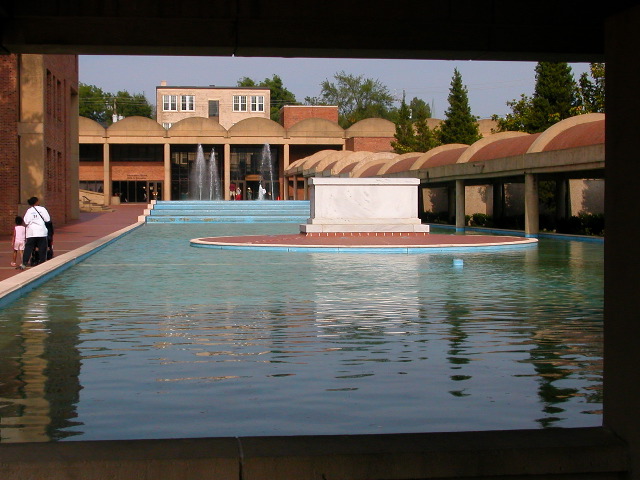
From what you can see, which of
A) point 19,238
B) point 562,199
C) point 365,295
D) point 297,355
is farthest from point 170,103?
point 297,355

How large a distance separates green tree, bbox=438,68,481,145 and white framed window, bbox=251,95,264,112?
35.5m

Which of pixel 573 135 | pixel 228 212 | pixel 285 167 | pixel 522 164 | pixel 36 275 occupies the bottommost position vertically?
pixel 36 275

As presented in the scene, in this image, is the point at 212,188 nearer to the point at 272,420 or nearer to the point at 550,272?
the point at 550,272

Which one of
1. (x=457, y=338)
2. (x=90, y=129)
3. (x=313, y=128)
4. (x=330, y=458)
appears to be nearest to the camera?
(x=330, y=458)

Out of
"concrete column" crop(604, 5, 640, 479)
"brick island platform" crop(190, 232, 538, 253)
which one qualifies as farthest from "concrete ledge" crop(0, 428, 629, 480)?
"brick island platform" crop(190, 232, 538, 253)

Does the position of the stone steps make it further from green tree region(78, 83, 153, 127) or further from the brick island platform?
green tree region(78, 83, 153, 127)

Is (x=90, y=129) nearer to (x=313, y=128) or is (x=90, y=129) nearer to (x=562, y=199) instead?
(x=313, y=128)

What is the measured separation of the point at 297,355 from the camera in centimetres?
911

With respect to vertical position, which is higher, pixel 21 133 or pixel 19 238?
pixel 21 133

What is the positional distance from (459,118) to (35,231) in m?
46.4

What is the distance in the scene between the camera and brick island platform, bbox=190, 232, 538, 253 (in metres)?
24.8

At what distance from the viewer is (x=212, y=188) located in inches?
3167

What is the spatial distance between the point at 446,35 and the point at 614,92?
6.22ft

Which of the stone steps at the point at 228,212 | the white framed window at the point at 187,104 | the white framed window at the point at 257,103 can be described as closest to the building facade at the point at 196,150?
the white framed window at the point at 257,103
